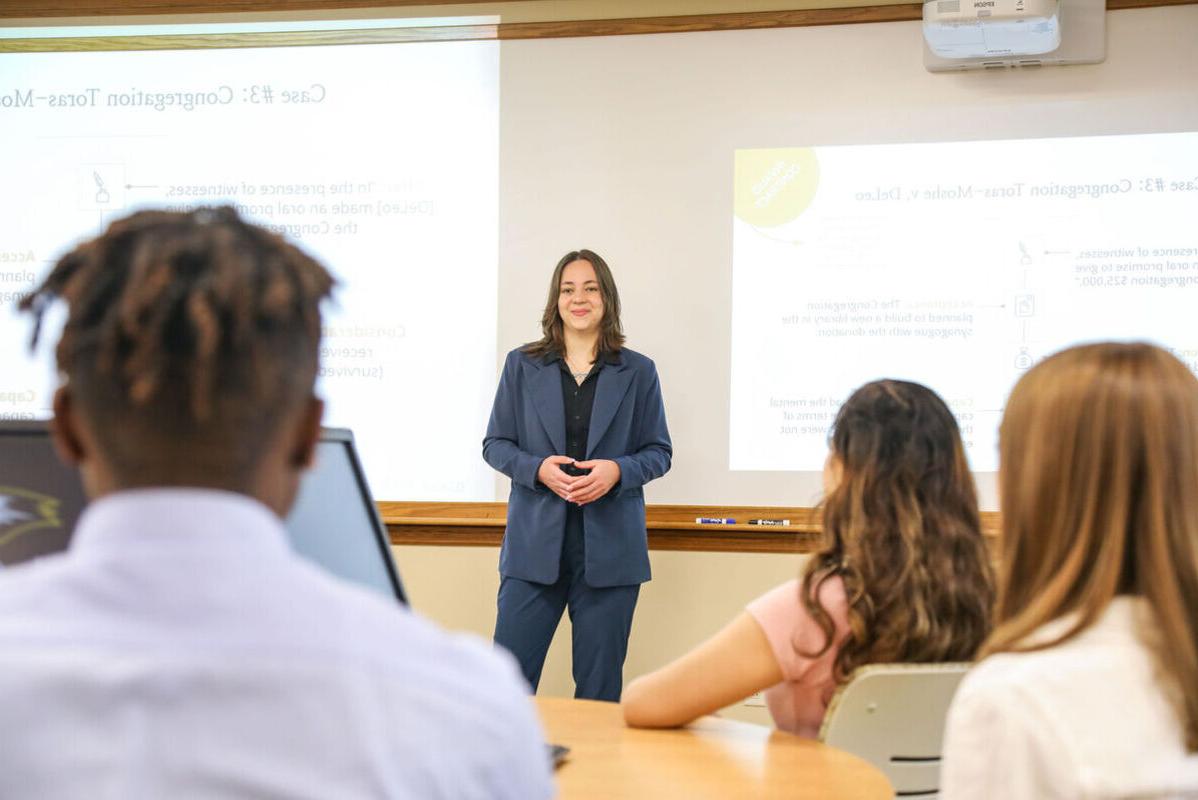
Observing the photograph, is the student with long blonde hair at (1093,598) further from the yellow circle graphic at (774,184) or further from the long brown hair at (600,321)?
the yellow circle graphic at (774,184)

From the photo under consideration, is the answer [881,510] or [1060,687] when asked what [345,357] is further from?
[1060,687]

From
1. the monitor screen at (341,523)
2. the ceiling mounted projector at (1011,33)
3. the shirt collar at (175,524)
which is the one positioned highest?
the ceiling mounted projector at (1011,33)

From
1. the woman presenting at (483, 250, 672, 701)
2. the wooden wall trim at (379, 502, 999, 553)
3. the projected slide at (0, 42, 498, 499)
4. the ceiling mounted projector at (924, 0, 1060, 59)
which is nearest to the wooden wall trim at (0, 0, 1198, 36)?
the projected slide at (0, 42, 498, 499)

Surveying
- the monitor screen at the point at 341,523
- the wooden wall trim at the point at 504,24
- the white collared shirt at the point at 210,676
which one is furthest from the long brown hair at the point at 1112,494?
the wooden wall trim at the point at 504,24

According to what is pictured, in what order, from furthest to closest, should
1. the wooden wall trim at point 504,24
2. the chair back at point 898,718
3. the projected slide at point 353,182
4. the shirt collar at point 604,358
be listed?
the projected slide at point 353,182, the wooden wall trim at point 504,24, the shirt collar at point 604,358, the chair back at point 898,718

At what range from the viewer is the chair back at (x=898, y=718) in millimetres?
1478

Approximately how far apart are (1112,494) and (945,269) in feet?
9.84

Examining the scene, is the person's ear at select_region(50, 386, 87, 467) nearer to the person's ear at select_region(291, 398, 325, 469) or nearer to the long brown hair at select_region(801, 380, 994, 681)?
the person's ear at select_region(291, 398, 325, 469)

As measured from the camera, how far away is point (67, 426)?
750 millimetres

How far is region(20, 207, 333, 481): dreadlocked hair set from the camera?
2.25 feet

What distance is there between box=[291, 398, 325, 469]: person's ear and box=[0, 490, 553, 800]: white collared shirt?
84 millimetres

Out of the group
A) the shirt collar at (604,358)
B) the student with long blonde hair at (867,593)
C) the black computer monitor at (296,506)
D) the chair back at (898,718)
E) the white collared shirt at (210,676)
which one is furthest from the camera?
the shirt collar at (604,358)

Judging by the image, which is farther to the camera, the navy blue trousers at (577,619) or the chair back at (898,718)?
the navy blue trousers at (577,619)

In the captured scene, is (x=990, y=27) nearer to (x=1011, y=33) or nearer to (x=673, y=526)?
(x=1011, y=33)
